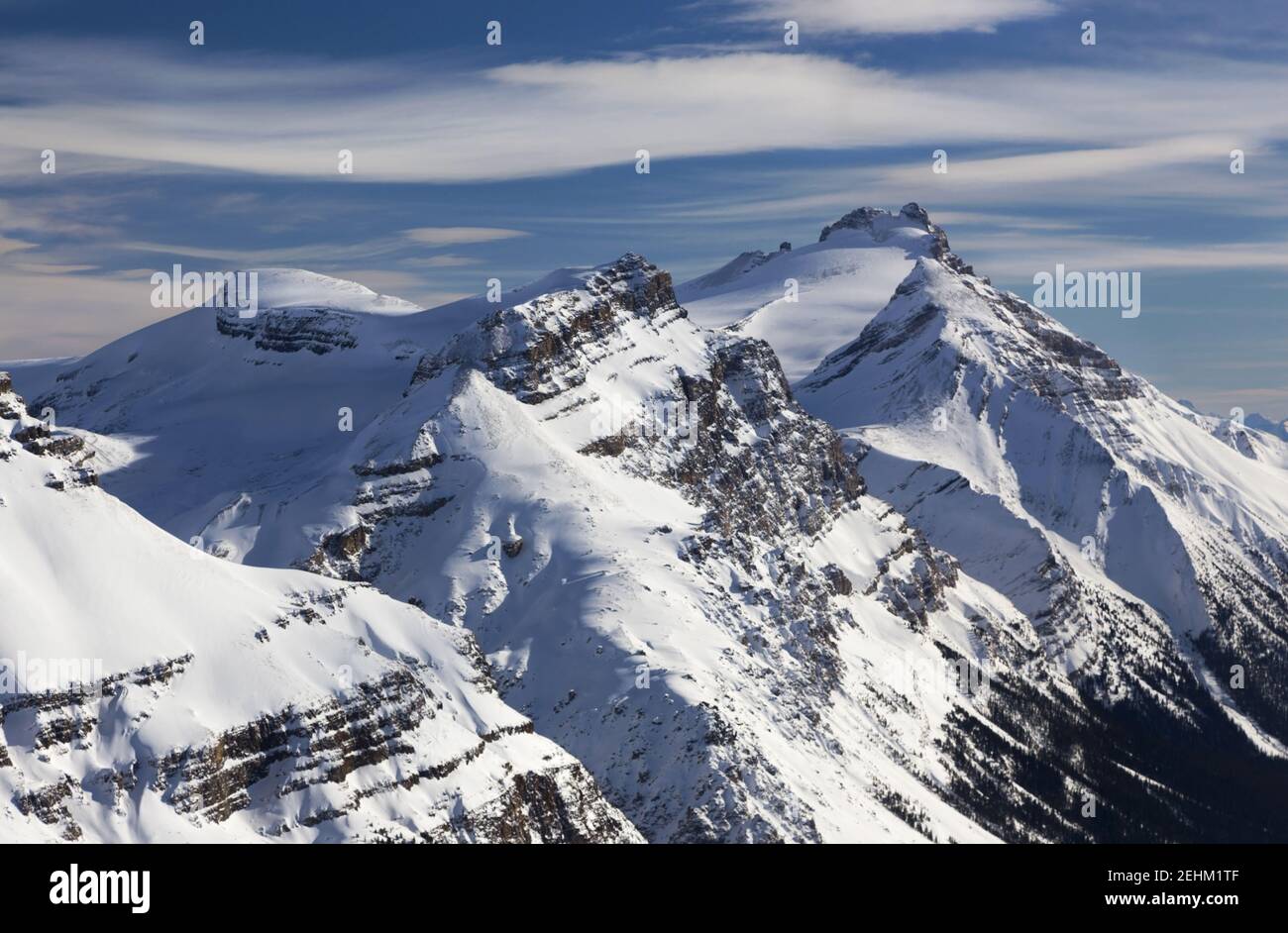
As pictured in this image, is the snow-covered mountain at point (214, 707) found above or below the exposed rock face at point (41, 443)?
below

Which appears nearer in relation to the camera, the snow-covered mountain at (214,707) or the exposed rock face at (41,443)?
the snow-covered mountain at (214,707)

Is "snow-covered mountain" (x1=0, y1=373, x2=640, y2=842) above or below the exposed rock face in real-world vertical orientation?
below

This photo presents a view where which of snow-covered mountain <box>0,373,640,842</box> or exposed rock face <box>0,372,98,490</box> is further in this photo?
exposed rock face <box>0,372,98,490</box>

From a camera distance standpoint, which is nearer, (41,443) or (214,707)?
(214,707)

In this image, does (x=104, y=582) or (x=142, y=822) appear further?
(x=104, y=582)

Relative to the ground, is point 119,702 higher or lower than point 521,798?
higher

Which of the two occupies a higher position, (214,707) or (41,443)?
(41,443)

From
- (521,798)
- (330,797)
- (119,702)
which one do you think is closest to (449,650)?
(521,798)
